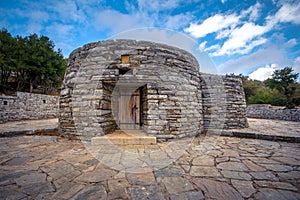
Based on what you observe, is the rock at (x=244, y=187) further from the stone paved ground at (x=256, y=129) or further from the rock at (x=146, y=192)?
the stone paved ground at (x=256, y=129)

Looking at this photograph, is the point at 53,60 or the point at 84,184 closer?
the point at 84,184

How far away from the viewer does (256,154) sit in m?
2.61

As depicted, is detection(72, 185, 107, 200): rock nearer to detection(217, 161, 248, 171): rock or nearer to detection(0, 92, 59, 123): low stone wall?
detection(217, 161, 248, 171): rock

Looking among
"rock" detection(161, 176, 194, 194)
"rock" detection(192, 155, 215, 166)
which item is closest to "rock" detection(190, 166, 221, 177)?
"rock" detection(192, 155, 215, 166)

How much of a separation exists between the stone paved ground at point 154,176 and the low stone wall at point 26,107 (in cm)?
730

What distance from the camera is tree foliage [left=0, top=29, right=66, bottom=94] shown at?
32.7 feet

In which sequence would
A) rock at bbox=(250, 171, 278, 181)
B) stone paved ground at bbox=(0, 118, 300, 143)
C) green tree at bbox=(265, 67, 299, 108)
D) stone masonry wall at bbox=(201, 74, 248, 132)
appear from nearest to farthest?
rock at bbox=(250, 171, 278, 181), stone paved ground at bbox=(0, 118, 300, 143), stone masonry wall at bbox=(201, 74, 248, 132), green tree at bbox=(265, 67, 299, 108)

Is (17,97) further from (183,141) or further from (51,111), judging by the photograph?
(183,141)

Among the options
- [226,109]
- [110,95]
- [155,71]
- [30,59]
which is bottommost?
[226,109]

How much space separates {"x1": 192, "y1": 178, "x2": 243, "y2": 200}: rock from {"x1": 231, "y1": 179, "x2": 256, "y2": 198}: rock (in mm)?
65

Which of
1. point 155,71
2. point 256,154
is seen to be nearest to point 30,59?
point 155,71

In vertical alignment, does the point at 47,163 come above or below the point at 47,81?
below

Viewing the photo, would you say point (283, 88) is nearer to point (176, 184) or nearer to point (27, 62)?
point (176, 184)

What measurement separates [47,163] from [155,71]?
285 centimetres
